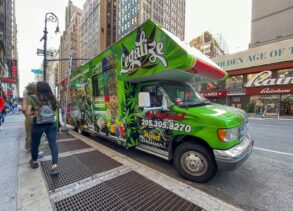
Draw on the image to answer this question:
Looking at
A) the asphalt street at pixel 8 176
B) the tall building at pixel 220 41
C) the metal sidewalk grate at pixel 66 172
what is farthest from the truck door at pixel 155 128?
the tall building at pixel 220 41

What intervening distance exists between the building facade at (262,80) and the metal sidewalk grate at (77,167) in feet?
80.2

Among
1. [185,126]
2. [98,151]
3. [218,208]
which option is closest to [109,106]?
[98,151]

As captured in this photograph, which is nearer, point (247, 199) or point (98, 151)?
point (247, 199)

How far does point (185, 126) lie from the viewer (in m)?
2.86

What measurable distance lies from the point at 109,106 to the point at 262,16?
143ft

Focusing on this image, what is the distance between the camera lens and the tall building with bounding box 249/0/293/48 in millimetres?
29078

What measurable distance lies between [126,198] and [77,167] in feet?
5.48

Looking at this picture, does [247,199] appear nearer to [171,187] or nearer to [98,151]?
[171,187]

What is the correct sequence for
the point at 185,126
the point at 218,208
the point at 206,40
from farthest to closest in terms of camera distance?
the point at 206,40 < the point at 185,126 < the point at 218,208

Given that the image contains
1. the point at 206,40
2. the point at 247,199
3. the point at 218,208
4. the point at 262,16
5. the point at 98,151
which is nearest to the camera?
the point at 218,208

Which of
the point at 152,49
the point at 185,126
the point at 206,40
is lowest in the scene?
the point at 185,126

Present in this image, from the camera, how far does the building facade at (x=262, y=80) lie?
803 inches

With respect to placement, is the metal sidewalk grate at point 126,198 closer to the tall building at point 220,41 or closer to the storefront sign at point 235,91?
the storefront sign at point 235,91

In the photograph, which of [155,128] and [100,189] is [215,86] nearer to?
[155,128]
